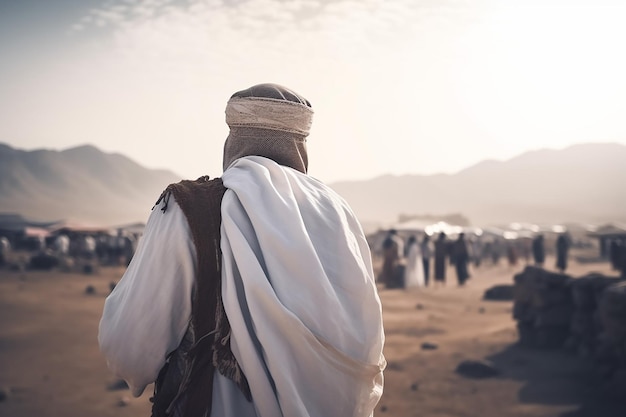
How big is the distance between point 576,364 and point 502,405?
7.73 ft

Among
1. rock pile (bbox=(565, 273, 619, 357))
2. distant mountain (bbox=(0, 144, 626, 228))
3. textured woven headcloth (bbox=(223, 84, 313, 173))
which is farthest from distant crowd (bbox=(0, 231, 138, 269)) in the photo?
distant mountain (bbox=(0, 144, 626, 228))

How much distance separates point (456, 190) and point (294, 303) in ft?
653

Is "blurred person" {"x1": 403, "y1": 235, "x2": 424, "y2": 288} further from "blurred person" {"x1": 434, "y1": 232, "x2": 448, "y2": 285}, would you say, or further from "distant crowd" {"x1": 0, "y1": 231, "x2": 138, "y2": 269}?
"distant crowd" {"x1": 0, "y1": 231, "x2": 138, "y2": 269}

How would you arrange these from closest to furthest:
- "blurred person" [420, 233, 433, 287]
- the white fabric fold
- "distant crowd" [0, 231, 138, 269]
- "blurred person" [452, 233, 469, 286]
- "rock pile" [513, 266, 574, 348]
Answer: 1. the white fabric fold
2. "rock pile" [513, 266, 574, 348]
3. "blurred person" [452, 233, 469, 286]
4. "blurred person" [420, 233, 433, 287]
5. "distant crowd" [0, 231, 138, 269]

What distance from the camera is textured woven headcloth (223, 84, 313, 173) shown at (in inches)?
84.5

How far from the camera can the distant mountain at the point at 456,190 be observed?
418 feet

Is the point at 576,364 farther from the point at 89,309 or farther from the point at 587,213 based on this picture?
the point at 587,213

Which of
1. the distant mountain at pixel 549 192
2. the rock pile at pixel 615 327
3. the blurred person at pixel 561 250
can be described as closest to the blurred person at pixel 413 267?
the blurred person at pixel 561 250

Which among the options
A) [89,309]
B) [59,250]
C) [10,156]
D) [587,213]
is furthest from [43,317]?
[10,156]

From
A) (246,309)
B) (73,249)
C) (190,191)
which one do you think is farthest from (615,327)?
(73,249)

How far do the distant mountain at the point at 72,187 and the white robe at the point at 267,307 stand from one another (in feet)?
337

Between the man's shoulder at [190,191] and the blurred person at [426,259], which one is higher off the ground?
the man's shoulder at [190,191]

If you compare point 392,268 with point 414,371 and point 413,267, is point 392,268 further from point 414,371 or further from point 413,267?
point 414,371

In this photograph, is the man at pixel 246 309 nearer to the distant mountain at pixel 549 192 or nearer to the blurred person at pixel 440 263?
the blurred person at pixel 440 263
